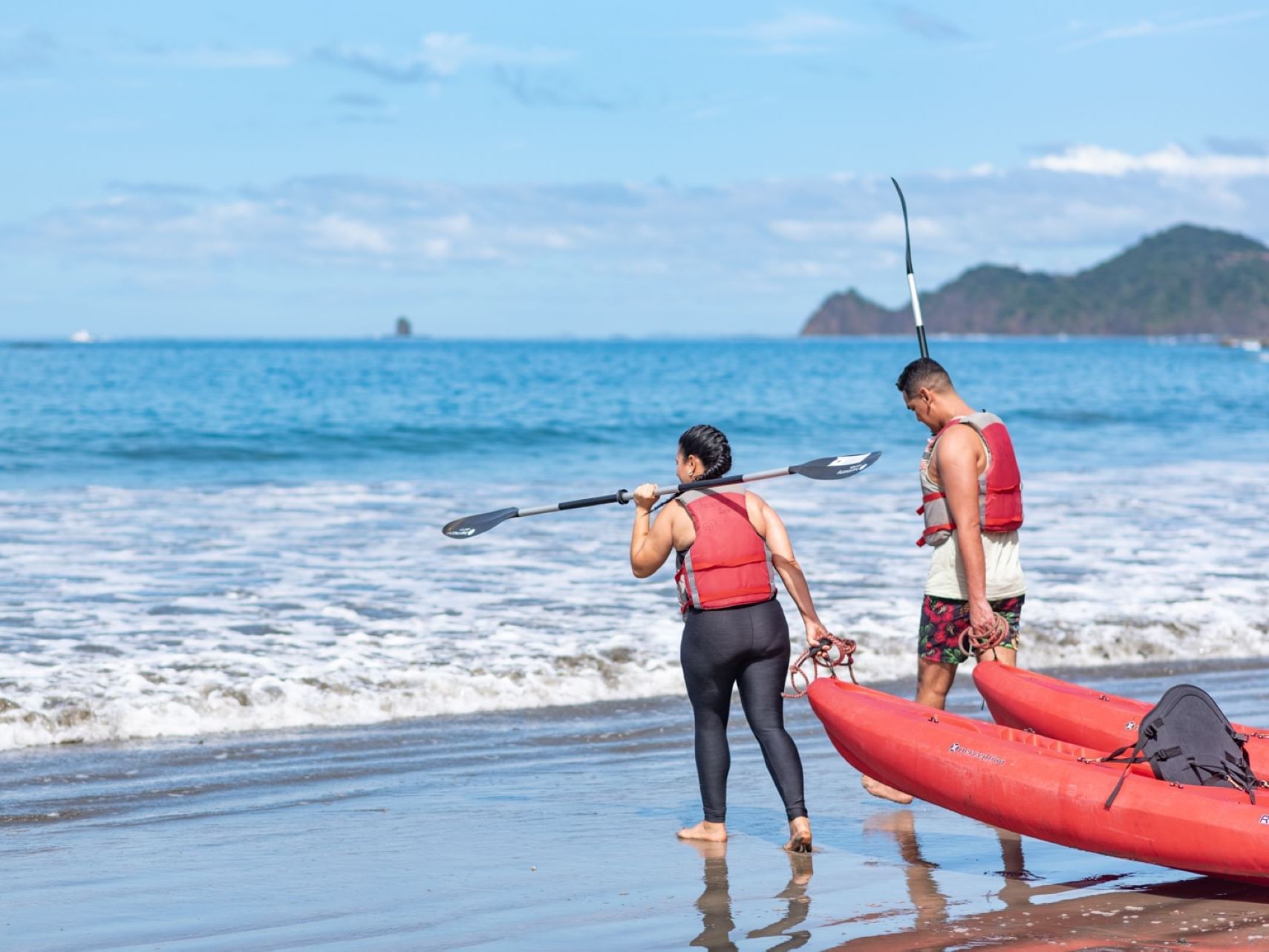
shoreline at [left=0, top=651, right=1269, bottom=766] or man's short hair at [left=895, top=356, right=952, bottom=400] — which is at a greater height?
man's short hair at [left=895, top=356, right=952, bottom=400]

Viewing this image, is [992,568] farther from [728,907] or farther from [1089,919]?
[728,907]

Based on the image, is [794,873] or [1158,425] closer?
[794,873]

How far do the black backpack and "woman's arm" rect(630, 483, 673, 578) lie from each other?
1.55 m

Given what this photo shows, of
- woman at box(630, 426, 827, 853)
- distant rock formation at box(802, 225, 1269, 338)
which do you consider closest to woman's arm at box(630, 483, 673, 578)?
woman at box(630, 426, 827, 853)

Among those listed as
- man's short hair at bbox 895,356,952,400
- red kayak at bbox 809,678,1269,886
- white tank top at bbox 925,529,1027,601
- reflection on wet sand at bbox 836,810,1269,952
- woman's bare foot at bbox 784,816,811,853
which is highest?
man's short hair at bbox 895,356,952,400

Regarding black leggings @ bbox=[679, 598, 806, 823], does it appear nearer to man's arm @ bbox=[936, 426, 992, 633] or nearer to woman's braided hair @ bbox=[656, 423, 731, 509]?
woman's braided hair @ bbox=[656, 423, 731, 509]

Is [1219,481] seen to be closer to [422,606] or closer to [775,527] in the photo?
[422,606]

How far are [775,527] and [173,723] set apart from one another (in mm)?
3709

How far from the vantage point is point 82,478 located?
1956cm

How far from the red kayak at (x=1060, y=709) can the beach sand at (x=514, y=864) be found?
1.33 feet

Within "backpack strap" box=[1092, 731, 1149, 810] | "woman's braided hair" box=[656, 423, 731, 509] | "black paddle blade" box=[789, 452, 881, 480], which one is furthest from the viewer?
"black paddle blade" box=[789, 452, 881, 480]

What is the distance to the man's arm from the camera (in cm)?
481

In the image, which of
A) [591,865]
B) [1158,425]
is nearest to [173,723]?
[591,865]

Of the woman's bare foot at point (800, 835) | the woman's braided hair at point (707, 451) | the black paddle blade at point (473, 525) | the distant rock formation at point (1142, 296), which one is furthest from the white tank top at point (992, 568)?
the distant rock formation at point (1142, 296)
